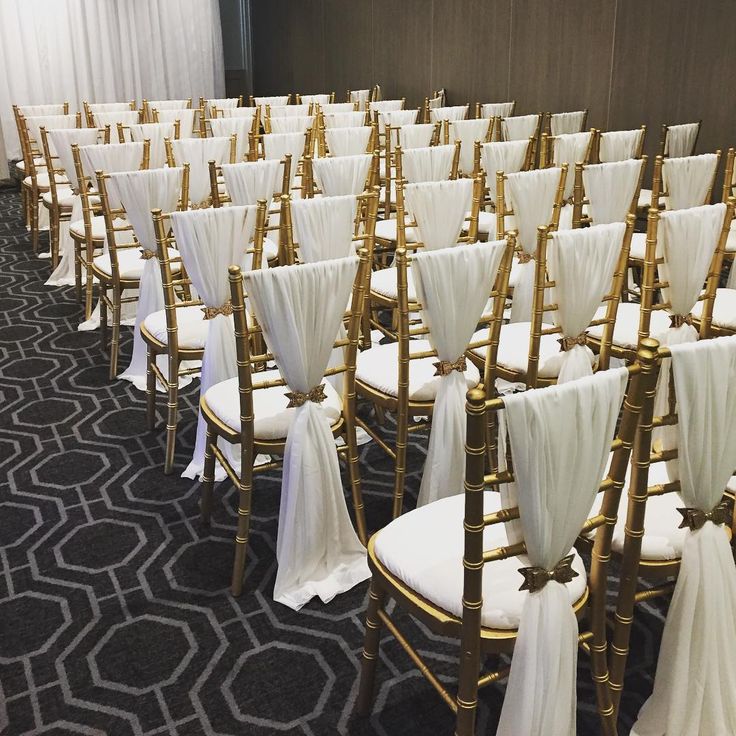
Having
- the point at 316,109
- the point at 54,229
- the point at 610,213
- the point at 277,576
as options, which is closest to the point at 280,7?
the point at 316,109

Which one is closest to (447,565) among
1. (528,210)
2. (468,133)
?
(528,210)

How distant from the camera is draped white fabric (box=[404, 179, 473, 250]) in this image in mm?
3570

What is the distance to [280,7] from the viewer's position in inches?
428

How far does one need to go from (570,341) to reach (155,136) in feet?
12.7

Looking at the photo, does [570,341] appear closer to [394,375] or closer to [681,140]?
[394,375]

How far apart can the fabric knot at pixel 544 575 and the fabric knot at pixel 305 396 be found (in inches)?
39.0

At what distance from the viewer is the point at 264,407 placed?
2543mm

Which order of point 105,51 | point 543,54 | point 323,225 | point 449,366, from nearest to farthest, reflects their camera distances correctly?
point 449,366 < point 323,225 < point 543,54 < point 105,51

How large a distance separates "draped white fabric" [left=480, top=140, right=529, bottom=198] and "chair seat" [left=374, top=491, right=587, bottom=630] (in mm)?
3062

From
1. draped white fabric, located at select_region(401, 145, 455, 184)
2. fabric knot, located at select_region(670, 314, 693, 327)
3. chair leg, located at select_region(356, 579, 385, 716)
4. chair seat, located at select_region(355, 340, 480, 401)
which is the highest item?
draped white fabric, located at select_region(401, 145, 455, 184)

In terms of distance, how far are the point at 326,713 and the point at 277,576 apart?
0.53 metres

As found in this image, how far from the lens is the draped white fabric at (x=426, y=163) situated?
4383mm

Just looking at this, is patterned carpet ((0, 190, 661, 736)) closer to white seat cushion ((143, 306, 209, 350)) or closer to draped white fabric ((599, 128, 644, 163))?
white seat cushion ((143, 306, 209, 350))

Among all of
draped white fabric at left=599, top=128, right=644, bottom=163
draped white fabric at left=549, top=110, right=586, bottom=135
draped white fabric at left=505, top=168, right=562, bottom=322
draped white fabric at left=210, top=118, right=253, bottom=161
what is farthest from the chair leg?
draped white fabric at left=549, top=110, right=586, bottom=135
